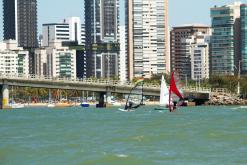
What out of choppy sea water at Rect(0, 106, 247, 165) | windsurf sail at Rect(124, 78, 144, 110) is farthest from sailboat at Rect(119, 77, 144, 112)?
choppy sea water at Rect(0, 106, 247, 165)

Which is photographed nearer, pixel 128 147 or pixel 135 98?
pixel 128 147

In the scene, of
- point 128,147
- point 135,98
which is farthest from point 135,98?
point 128,147

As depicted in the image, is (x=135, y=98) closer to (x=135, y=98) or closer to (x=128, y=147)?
(x=135, y=98)

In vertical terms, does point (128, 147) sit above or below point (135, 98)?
below

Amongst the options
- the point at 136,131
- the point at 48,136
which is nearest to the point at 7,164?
the point at 48,136

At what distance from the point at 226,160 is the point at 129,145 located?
48.0ft

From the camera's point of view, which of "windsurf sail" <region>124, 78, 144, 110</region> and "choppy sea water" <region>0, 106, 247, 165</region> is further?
"windsurf sail" <region>124, 78, 144, 110</region>

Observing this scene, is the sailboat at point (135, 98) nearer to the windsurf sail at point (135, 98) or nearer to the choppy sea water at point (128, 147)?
the windsurf sail at point (135, 98)

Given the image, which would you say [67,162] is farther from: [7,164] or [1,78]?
[1,78]

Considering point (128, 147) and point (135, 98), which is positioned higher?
point (135, 98)

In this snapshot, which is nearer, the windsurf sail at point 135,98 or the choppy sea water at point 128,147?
the choppy sea water at point 128,147

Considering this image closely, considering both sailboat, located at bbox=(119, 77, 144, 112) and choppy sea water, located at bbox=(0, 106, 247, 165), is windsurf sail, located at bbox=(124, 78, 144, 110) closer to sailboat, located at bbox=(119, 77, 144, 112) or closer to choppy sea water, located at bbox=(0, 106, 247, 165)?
sailboat, located at bbox=(119, 77, 144, 112)

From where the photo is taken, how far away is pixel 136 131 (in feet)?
293

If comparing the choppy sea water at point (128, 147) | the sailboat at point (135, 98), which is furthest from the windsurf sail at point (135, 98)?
the choppy sea water at point (128, 147)
